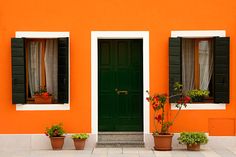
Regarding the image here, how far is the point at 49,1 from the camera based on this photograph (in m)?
11.9

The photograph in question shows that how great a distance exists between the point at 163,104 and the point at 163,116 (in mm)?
307

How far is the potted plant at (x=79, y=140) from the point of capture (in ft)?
37.8

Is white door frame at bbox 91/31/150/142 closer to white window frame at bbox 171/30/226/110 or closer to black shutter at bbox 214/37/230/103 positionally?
white window frame at bbox 171/30/226/110

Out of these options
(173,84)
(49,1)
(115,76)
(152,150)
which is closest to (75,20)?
(49,1)

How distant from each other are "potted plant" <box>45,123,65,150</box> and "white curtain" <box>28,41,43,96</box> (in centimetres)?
120

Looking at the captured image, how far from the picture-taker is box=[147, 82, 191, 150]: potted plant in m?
11.4

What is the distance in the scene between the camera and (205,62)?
1214cm

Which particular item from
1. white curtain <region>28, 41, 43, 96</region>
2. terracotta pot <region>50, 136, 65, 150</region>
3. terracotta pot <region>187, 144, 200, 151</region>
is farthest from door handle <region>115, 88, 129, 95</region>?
terracotta pot <region>187, 144, 200, 151</region>

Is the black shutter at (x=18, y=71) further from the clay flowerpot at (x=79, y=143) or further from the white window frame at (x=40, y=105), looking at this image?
the clay flowerpot at (x=79, y=143)

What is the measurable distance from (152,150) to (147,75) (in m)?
1.82

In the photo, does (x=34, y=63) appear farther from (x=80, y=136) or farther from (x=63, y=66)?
(x=80, y=136)

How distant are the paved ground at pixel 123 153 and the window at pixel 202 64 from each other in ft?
4.25

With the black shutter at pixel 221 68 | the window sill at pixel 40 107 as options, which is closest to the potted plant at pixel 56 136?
the window sill at pixel 40 107

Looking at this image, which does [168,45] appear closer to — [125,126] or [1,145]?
[125,126]
